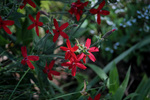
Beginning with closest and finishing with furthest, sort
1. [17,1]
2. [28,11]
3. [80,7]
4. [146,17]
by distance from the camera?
[17,1] < [80,7] < [28,11] < [146,17]

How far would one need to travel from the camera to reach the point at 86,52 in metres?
0.78

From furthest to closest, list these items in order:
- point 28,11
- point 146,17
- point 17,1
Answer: point 146,17 → point 28,11 → point 17,1

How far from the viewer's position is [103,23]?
1987 mm


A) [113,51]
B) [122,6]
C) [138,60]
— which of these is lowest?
[138,60]

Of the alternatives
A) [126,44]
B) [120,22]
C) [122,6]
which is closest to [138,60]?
[126,44]

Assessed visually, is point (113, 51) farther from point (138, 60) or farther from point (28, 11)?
point (28, 11)

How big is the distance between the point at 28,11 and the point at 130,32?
1106mm

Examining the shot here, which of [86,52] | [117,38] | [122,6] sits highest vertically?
[122,6]

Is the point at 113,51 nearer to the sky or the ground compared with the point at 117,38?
nearer to the ground

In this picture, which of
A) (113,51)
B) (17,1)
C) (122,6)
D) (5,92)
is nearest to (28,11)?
(17,1)

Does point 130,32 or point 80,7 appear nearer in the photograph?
point 80,7

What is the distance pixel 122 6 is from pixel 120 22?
256 millimetres

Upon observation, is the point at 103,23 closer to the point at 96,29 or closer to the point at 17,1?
the point at 96,29

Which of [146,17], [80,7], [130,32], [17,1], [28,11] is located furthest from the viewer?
[130,32]
